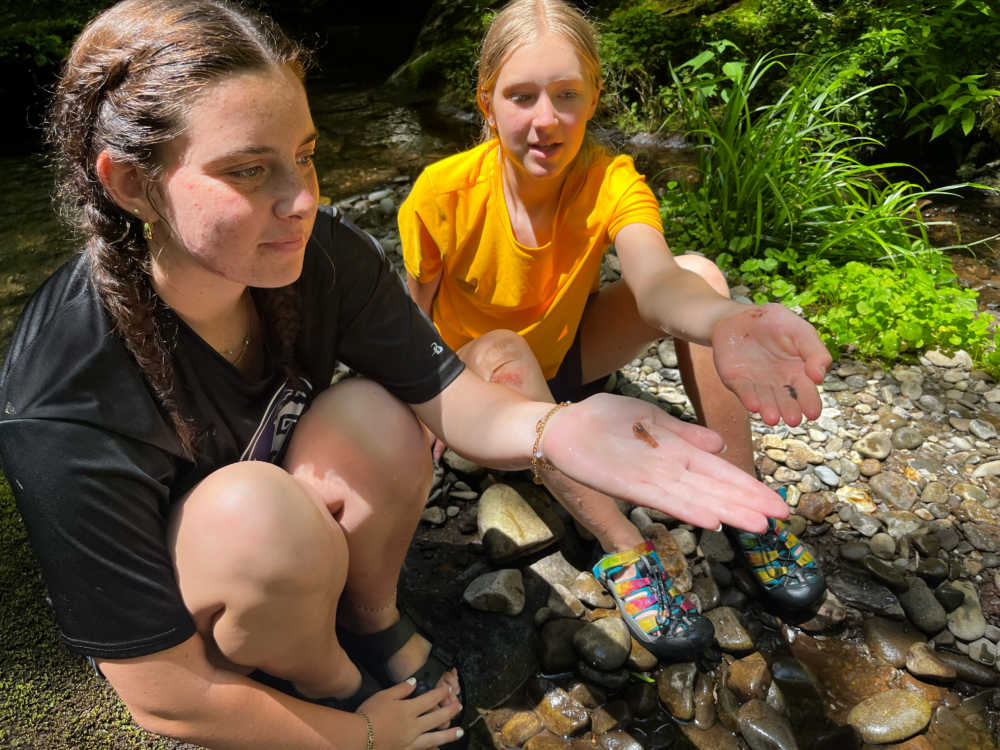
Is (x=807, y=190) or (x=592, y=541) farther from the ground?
(x=807, y=190)

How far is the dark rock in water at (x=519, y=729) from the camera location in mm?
1755

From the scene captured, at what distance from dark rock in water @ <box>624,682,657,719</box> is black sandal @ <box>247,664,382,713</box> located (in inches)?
24.3

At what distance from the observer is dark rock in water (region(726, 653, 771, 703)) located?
182cm

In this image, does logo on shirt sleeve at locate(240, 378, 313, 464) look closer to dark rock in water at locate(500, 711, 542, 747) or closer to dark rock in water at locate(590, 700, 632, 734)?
dark rock in water at locate(500, 711, 542, 747)

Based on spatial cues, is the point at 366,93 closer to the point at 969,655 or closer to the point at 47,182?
the point at 47,182

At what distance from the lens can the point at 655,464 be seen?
49.1 inches

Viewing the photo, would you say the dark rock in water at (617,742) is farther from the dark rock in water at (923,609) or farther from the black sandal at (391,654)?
the dark rock in water at (923,609)

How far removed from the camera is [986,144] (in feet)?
15.0

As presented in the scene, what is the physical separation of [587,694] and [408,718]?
47 cm

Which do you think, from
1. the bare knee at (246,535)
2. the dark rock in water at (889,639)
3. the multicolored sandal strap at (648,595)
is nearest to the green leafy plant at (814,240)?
the dark rock in water at (889,639)

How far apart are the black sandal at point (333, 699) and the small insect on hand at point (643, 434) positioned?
88 centimetres

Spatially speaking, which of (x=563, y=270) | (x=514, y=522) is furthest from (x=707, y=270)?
(x=514, y=522)

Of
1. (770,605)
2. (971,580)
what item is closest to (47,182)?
(770,605)

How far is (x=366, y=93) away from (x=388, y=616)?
5956 mm
